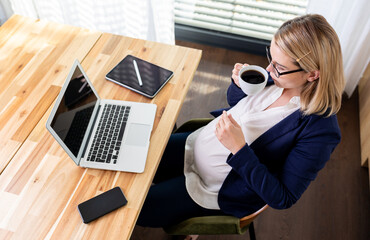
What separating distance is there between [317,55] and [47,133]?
106 cm

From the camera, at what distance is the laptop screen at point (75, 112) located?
122cm

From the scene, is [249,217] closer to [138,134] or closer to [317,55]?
[138,134]

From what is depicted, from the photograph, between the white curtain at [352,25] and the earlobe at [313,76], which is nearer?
the earlobe at [313,76]

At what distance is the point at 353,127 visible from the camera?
8.15 feet

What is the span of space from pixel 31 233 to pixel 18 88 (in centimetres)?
70

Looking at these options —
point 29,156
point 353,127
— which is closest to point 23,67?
point 29,156

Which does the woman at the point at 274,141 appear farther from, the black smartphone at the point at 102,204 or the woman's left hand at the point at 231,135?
the black smartphone at the point at 102,204

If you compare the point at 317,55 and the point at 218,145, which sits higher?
the point at 317,55

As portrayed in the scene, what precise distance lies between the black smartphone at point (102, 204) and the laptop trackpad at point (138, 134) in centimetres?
21

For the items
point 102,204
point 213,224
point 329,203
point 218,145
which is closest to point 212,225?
point 213,224

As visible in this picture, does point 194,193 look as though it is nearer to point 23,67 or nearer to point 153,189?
point 153,189

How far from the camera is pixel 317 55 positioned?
1.14 meters

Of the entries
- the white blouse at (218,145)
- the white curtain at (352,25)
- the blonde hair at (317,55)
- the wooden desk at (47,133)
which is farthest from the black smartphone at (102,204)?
the white curtain at (352,25)

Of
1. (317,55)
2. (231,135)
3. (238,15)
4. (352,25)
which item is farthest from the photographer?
(238,15)
